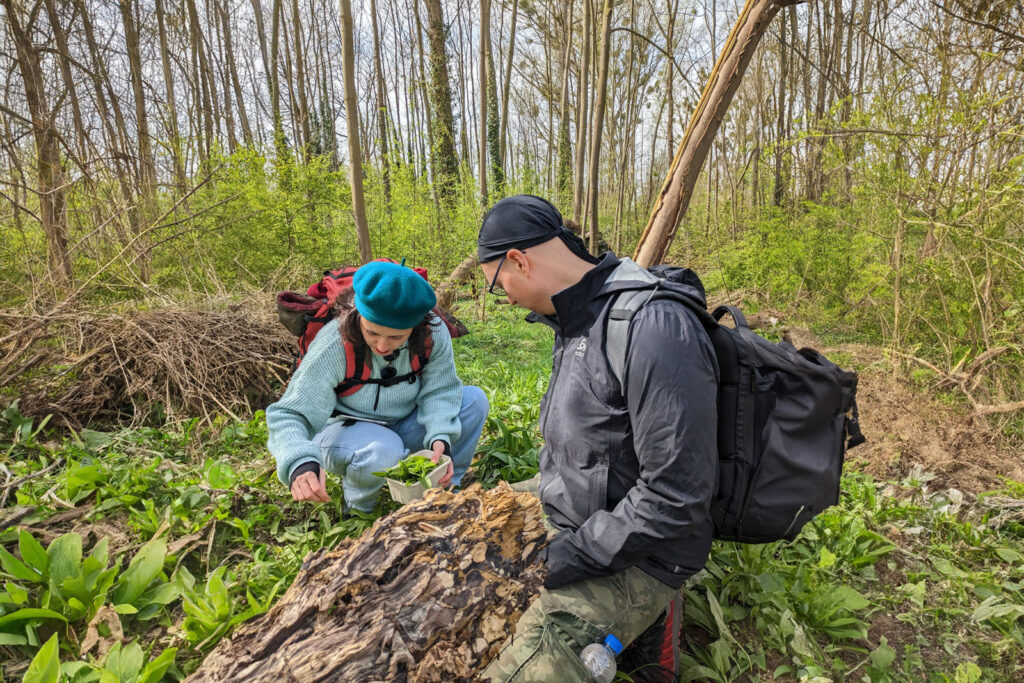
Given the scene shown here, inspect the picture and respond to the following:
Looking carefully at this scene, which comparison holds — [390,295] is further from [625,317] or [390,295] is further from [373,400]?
[625,317]

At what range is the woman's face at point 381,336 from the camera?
227 centimetres

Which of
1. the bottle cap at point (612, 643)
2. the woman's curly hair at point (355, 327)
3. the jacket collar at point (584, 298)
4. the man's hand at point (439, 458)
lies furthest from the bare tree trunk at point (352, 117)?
the bottle cap at point (612, 643)

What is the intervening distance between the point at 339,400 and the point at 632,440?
5.09 feet

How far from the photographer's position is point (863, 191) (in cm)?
519

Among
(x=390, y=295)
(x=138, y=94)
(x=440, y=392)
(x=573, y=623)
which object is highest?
(x=138, y=94)

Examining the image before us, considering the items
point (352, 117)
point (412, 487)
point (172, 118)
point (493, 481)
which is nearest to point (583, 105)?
→ point (352, 117)

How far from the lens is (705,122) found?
127 inches

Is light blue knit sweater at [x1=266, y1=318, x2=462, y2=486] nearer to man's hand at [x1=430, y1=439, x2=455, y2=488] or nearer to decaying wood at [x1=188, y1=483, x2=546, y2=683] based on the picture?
man's hand at [x1=430, y1=439, x2=455, y2=488]

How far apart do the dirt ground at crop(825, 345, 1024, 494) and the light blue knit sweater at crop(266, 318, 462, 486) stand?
2623 mm

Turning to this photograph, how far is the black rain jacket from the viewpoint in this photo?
140cm

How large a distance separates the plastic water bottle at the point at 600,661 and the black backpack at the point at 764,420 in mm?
498

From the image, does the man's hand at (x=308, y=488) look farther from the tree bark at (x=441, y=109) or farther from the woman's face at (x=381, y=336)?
the tree bark at (x=441, y=109)

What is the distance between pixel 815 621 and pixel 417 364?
1978 mm

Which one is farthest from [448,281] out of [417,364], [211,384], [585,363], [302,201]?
[585,363]
